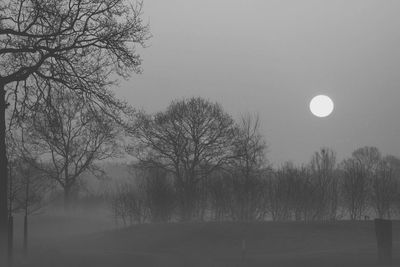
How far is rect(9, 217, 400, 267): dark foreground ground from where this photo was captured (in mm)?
26078

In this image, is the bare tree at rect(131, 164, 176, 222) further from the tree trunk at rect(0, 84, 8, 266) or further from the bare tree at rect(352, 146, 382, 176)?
the bare tree at rect(352, 146, 382, 176)

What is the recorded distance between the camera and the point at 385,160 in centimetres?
10881

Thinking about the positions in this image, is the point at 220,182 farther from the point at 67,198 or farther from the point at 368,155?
the point at 368,155

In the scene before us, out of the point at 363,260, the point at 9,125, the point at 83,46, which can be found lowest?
the point at 363,260

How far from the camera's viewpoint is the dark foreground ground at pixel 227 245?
85.6ft

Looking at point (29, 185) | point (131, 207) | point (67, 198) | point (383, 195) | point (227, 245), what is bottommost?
point (227, 245)

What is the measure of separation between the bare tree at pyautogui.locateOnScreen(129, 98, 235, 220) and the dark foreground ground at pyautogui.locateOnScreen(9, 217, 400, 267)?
21.4 m

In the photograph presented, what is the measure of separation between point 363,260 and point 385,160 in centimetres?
8893

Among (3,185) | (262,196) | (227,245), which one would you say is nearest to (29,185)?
(262,196)

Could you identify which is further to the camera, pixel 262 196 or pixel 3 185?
pixel 262 196

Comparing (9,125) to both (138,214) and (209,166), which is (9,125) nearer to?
(138,214)

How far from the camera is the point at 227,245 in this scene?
118 ft

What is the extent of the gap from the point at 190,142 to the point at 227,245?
31180 mm

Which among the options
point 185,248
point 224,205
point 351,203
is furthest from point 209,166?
point 185,248
